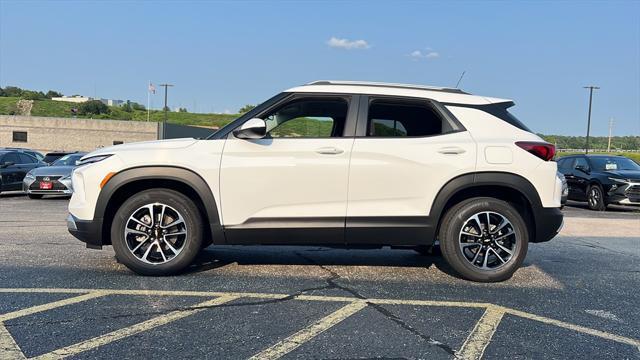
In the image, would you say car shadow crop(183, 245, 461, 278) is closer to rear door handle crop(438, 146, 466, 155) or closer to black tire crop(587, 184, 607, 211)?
rear door handle crop(438, 146, 466, 155)

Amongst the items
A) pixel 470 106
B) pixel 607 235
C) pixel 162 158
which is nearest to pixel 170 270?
pixel 162 158

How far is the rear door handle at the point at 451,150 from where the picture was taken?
5004 mm

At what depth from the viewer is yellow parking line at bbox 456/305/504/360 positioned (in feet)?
10.9

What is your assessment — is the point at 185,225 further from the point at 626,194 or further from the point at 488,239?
the point at 626,194

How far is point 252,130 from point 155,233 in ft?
4.46

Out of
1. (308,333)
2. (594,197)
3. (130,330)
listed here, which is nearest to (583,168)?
(594,197)

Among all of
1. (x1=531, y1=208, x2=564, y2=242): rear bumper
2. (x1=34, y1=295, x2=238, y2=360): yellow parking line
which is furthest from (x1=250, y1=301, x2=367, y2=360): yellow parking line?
(x1=531, y1=208, x2=564, y2=242): rear bumper

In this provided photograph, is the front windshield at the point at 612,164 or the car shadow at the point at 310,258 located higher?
the front windshield at the point at 612,164

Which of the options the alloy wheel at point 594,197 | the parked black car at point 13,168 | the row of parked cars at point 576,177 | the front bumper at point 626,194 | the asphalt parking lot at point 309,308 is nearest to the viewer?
the asphalt parking lot at point 309,308

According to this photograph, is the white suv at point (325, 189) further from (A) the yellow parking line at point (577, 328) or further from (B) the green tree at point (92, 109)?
(B) the green tree at point (92, 109)

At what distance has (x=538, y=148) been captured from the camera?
5.05 m

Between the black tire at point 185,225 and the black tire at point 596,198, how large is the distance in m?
12.7

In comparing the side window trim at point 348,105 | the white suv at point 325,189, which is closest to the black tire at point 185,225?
the white suv at point 325,189

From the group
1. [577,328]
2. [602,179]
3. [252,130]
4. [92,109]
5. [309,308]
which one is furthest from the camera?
[92,109]
